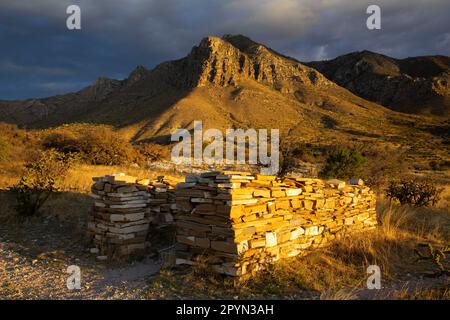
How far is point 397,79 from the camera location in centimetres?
9050

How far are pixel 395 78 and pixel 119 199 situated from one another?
95.8 meters

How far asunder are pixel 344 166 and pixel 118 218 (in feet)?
37.3

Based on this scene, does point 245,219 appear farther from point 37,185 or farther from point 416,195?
point 416,195

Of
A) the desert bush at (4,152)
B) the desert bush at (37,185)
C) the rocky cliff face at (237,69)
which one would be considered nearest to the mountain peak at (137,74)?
the rocky cliff face at (237,69)

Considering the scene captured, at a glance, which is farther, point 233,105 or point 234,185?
point 233,105

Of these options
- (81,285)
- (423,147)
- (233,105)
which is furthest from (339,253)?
(233,105)

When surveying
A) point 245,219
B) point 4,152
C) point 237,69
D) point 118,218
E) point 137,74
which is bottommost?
point 118,218

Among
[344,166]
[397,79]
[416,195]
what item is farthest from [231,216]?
[397,79]

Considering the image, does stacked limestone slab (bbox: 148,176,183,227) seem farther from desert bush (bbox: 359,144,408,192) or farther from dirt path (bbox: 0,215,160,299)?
desert bush (bbox: 359,144,408,192)

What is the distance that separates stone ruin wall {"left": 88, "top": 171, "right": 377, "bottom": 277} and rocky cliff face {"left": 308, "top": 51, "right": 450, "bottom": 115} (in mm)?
75554

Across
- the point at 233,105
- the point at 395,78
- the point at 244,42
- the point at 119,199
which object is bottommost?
the point at 119,199

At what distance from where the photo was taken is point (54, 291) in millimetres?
5371
